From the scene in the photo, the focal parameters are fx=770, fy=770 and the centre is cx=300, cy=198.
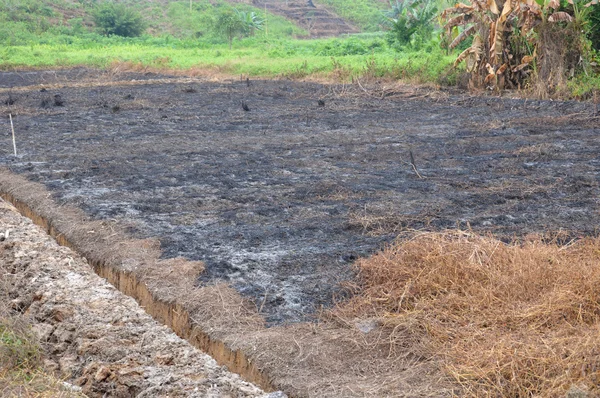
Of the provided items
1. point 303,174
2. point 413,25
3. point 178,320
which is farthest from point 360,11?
point 178,320

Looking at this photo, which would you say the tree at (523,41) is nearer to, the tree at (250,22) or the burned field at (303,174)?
the burned field at (303,174)

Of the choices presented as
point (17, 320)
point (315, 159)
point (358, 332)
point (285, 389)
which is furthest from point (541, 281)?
point (315, 159)

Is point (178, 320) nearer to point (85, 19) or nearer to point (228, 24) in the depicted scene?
point (228, 24)

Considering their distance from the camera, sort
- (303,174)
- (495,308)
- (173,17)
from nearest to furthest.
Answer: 1. (495,308)
2. (303,174)
3. (173,17)

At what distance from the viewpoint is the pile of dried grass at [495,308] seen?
11.9 ft

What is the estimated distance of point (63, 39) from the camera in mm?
40094

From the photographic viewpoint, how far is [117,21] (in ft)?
143

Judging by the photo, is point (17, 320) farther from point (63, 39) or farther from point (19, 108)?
point (63, 39)

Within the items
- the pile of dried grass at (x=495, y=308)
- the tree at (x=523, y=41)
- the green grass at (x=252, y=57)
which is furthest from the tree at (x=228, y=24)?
the pile of dried grass at (x=495, y=308)

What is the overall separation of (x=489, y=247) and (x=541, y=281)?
46 centimetres

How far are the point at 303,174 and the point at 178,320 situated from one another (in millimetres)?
4093

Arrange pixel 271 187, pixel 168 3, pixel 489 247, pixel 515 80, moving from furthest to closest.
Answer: pixel 168 3, pixel 515 80, pixel 271 187, pixel 489 247

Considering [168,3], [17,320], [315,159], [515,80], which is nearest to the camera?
[17,320]

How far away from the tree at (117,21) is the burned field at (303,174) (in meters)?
29.4
